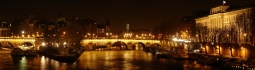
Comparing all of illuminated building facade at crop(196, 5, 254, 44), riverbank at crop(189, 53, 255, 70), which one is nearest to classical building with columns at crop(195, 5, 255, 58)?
illuminated building facade at crop(196, 5, 254, 44)

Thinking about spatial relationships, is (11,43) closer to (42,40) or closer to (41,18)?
(42,40)

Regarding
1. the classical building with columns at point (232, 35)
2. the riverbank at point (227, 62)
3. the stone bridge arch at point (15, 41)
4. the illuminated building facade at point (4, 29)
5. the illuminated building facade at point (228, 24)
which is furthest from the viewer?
the illuminated building facade at point (4, 29)

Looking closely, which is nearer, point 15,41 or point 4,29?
point 15,41

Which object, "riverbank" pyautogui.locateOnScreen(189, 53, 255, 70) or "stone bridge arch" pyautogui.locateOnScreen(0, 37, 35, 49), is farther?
"stone bridge arch" pyautogui.locateOnScreen(0, 37, 35, 49)

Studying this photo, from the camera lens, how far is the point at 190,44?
64.9 metres

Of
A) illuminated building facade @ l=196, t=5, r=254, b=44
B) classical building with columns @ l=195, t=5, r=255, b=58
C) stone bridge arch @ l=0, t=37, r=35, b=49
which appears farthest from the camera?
stone bridge arch @ l=0, t=37, r=35, b=49

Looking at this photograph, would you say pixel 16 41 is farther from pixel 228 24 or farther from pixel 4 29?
pixel 4 29

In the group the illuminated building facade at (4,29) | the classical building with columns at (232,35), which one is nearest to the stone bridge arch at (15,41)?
the classical building with columns at (232,35)

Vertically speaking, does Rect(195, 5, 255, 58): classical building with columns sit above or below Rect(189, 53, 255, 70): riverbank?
above

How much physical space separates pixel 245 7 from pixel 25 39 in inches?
1501

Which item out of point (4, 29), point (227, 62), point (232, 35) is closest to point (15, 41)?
point (4, 29)

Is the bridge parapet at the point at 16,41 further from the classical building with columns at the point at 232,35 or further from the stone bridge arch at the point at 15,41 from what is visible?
the classical building with columns at the point at 232,35

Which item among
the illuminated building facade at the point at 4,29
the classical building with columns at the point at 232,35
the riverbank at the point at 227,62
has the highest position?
the illuminated building facade at the point at 4,29

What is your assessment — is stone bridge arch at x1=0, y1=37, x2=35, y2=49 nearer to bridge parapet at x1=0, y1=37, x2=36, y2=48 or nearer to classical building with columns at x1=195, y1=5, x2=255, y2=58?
bridge parapet at x1=0, y1=37, x2=36, y2=48
